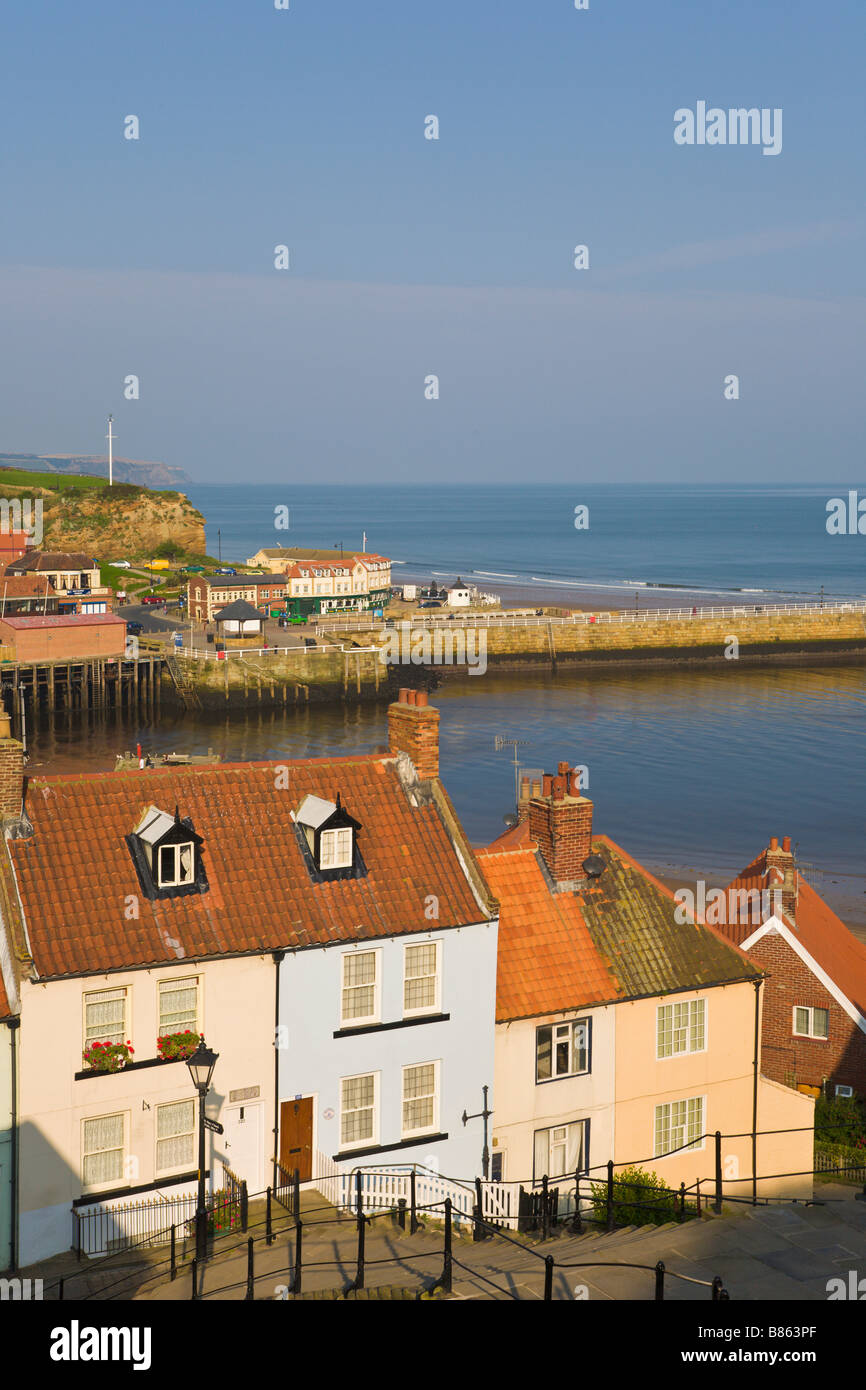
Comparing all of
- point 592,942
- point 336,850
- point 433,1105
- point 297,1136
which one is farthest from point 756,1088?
point 336,850

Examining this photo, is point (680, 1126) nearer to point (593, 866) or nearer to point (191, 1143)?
point (593, 866)

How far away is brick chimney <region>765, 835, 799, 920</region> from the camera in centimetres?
3120

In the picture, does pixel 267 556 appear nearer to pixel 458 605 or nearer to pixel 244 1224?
pixel 458 605

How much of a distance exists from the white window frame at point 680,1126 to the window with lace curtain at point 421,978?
5.32m

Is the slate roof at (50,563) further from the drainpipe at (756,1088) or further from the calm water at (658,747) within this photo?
the drainpipe at (756,1088)

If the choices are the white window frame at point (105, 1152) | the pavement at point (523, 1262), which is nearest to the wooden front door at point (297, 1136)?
the pavement at point (523, 1262)

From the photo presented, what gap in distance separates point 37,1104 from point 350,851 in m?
6.51

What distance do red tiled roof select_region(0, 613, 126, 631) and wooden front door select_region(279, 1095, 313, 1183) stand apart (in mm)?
79563

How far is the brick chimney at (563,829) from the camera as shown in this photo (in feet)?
87.1

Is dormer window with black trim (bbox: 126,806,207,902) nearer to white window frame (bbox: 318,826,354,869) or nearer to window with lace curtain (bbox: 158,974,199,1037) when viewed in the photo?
window with lace curtain (bbox: 158,974,199,1037)

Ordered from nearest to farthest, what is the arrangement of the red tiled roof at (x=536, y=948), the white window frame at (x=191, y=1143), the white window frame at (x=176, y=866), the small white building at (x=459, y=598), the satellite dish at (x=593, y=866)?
the white window frame at (x=191, y=1143) → the white window frame at (x=176, y=866) → the red tiled roof at (x=536, y=948) → the satellite dish at (x=593, y=866) → the small white building at (x=459, y=598)

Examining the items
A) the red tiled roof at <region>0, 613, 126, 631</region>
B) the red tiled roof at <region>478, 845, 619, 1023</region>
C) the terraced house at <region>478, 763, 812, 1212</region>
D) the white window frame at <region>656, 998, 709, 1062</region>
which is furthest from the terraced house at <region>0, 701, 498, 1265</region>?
the red tiled roof at <region>0, 613, 126, 631</region>

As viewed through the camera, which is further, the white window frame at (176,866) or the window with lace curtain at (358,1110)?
the window with lace curtain at (358,1110)
